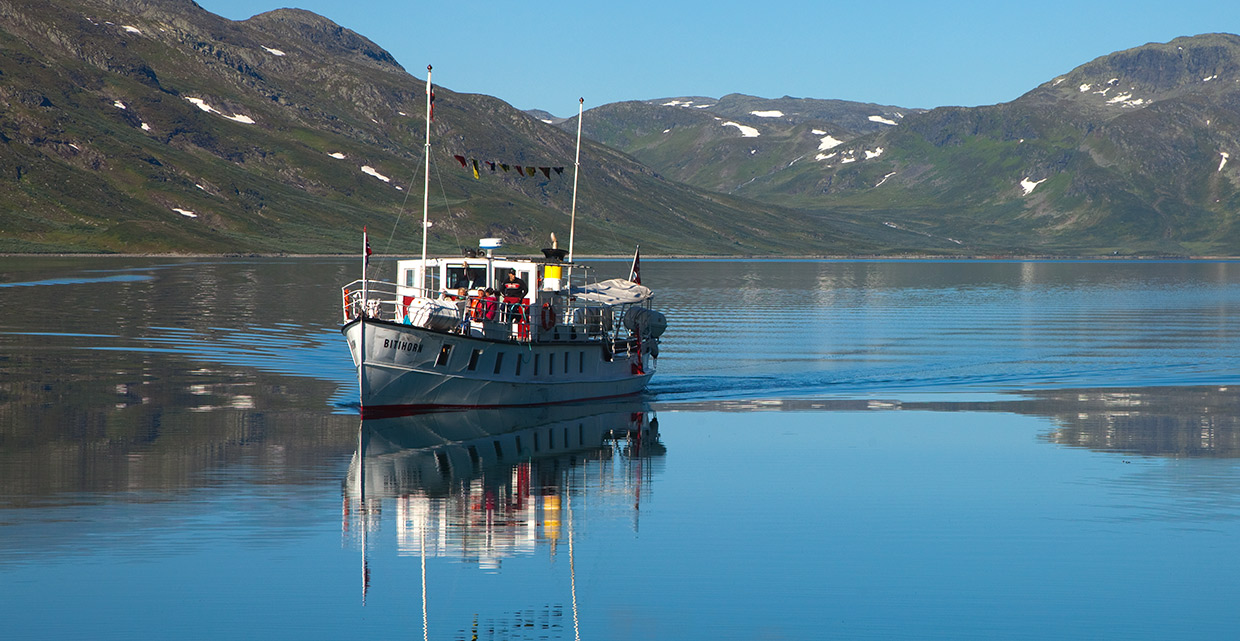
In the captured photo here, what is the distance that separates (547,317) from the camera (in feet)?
167

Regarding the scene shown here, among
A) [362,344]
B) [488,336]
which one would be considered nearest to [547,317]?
[488,336]

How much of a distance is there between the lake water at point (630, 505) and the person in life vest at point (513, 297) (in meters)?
3.88

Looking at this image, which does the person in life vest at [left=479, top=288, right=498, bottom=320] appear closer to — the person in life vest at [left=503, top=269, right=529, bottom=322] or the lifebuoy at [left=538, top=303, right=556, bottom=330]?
the person in life vest at [left=503, top=269, right=529, bottom=322]

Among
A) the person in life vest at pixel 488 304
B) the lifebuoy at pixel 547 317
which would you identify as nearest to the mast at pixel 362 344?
the person in life vest at pixel 488 304

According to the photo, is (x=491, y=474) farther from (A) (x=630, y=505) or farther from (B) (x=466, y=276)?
(B) (x=466, y=276)

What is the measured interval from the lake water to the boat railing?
328 centimetres

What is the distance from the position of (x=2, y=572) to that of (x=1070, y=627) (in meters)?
19.1

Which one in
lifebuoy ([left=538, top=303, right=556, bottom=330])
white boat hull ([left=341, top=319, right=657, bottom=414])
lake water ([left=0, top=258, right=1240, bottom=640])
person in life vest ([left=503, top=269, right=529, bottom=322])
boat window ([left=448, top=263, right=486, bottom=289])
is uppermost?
boat window ([left=448, top=263, right=486, bottom=289])

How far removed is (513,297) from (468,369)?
3.36 metres

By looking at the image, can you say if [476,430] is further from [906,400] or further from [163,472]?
[906,400]

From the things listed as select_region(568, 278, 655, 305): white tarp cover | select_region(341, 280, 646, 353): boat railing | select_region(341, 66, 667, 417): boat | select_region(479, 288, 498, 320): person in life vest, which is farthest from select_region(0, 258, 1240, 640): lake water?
select_region(568, 278, 655, 305): white tarp cover

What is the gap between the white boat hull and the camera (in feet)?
151

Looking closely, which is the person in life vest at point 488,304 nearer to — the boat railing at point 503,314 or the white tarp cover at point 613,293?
the boat railing at point 503,314

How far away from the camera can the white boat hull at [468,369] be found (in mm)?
46031
